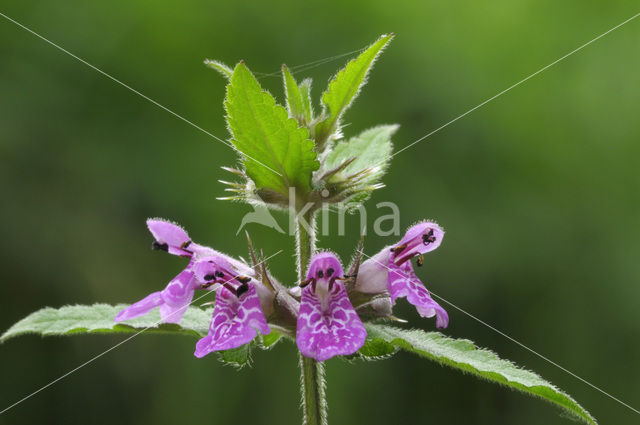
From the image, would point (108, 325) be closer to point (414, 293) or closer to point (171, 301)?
point (171, 301)

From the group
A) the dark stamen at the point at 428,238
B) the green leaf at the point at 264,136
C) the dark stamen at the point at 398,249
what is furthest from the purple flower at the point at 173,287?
the dark stamen at the point at 428,238

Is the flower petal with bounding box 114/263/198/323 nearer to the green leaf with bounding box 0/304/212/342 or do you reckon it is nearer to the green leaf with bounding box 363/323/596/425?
the green leaf with bounding box 0/304/212/342

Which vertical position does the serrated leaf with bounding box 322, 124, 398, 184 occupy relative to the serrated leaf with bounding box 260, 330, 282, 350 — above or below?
above

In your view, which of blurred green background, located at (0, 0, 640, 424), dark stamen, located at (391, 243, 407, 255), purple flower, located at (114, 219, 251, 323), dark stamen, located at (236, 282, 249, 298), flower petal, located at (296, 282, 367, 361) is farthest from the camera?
blurred green background, located at (0, 0, 640, 424)

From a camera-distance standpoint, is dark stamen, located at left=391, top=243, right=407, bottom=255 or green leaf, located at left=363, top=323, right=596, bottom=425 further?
dark stamen, located at left=391, top=243, right=407, bottom=255

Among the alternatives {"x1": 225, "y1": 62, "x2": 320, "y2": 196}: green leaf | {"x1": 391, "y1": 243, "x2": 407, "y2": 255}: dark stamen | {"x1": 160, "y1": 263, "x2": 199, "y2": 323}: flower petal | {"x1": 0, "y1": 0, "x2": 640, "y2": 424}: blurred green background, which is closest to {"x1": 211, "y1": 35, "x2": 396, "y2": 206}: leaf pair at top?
{"x1": 225, "y1": 62, "x2": 320, "y2": 196}: green leaf

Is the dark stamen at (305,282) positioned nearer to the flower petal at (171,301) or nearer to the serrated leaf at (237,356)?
the serrated leaf at (237,356)

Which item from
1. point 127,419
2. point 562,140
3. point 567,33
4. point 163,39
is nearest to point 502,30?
point 567,33
